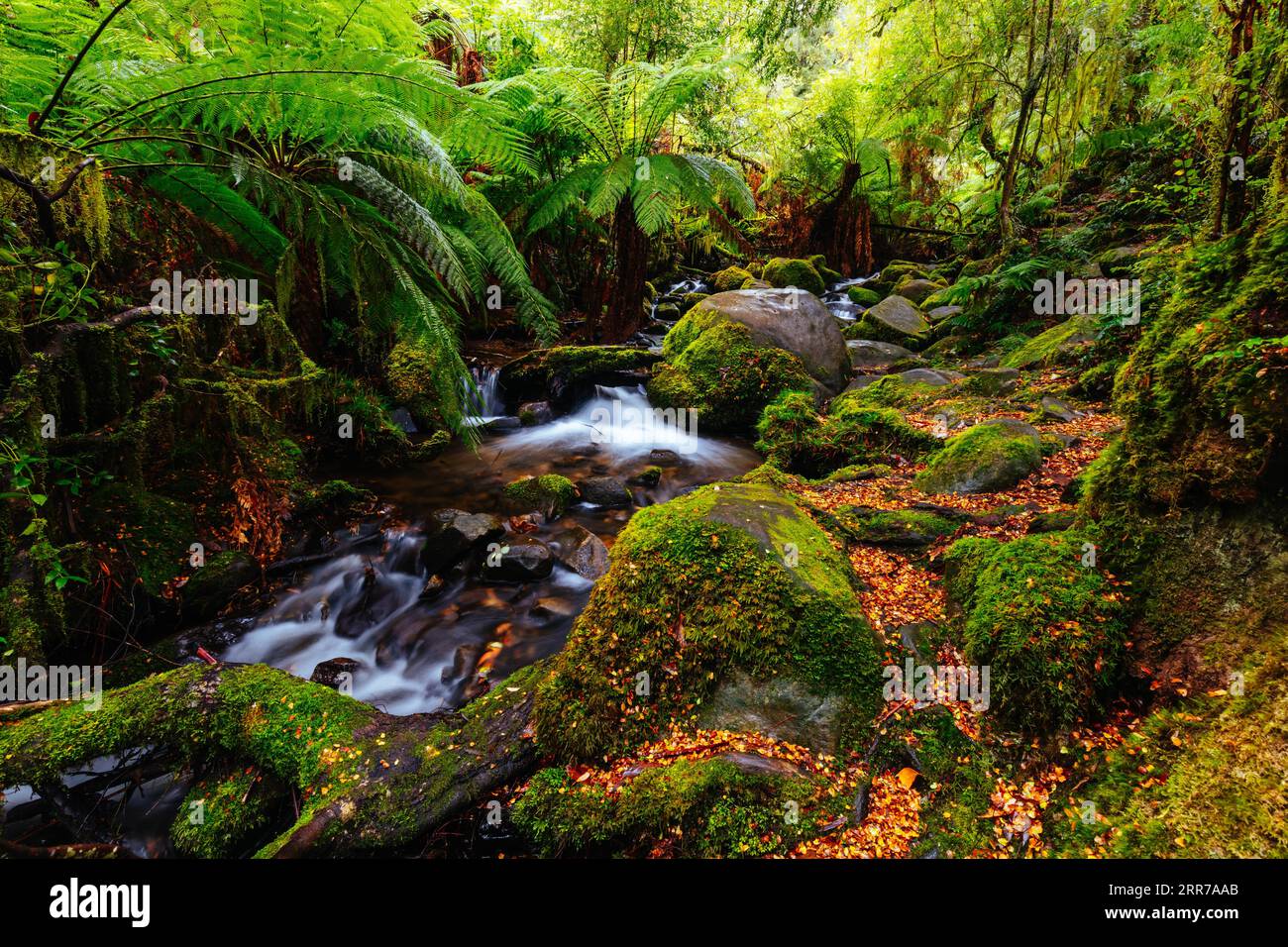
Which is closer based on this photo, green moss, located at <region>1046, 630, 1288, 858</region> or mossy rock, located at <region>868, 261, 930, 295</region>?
green moss, located at <region>1046, 630, 1288, 858</region>

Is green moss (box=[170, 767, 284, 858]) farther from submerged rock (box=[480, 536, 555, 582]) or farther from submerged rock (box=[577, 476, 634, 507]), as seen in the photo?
submerged rock (box=[577, 476, 634, 507])

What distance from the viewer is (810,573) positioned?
7.90ft

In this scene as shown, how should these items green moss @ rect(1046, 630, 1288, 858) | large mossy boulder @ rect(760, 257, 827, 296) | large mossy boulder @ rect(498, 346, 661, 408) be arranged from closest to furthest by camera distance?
green moss @ rect(1046, 630, 1288, 858)
large mossy boulder @ rect(498, 346, 661, 408)
large mossy boulder @ rect(760, 257, 827, 296)

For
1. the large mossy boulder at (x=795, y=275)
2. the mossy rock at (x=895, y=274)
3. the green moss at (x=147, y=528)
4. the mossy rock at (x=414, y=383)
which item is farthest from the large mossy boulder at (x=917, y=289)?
the green moss at (x=147, y=528)

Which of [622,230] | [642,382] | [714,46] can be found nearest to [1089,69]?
[714,46]

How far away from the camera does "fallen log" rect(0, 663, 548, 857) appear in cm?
185

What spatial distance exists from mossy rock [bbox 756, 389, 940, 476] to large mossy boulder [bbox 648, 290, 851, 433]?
680mm

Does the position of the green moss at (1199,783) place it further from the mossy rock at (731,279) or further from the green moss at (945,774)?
the mossy rock at (731,279)

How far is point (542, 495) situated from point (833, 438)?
2942mm

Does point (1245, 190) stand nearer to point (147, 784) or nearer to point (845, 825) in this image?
point (845, 825)

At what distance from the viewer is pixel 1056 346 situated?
20.1 feet

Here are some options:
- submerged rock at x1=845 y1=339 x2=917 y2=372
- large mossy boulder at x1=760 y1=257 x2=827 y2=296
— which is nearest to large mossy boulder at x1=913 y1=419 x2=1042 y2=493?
submerged rock at x1=845 y1=339 x2=917 y2=372

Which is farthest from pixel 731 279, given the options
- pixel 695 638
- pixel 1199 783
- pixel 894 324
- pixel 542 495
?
pixel 1199 783
